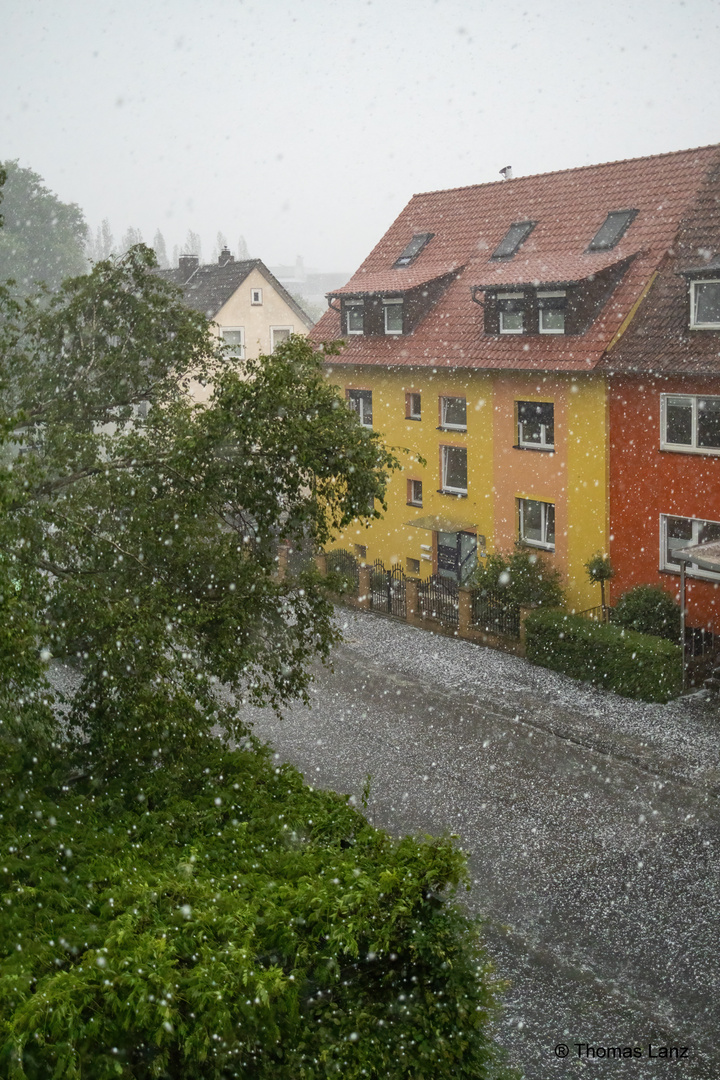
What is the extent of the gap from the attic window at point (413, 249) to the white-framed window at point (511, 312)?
5.53m

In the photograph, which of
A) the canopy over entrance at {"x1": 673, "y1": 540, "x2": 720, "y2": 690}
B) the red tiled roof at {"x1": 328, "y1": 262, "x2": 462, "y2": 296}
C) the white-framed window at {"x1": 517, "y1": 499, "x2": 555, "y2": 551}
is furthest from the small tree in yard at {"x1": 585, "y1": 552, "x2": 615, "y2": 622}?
the red tiled roof at {"x1": 328, "y1": 262, "x2": 462, "y2": 296}

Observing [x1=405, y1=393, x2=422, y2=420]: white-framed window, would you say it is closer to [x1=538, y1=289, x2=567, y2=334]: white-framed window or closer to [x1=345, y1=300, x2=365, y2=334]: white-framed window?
[x1=345, y1=300, x2=365, y2=334]: white-framed window

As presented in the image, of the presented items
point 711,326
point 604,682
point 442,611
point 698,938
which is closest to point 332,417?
point 698,938

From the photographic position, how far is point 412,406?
24969mm

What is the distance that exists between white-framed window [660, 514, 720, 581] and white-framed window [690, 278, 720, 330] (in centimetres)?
373

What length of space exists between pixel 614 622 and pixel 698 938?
32.0 ft

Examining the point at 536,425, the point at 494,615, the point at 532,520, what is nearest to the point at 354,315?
the point at 536,425

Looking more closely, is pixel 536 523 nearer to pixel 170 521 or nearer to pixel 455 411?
pixel 455 411

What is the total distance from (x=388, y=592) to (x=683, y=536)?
709 cm

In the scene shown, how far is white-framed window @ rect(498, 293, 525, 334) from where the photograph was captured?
21625 millimetres

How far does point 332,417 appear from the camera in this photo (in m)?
9.28

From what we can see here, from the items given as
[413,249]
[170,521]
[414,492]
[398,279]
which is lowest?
[414,492]

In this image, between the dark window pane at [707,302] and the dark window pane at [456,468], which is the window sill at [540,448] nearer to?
the dark window pane at [456,468]

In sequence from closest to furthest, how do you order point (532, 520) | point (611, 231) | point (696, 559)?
point (696, 559), point (611, 231), point (532, 520)
